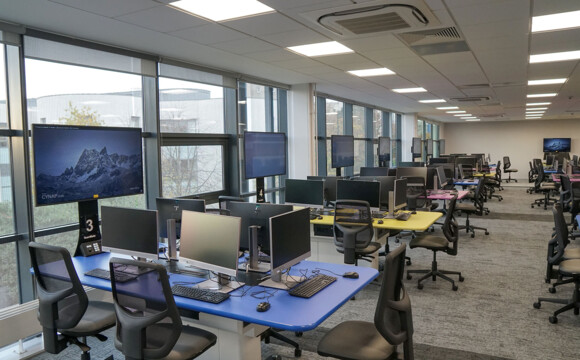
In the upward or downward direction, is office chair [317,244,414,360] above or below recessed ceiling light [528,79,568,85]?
below

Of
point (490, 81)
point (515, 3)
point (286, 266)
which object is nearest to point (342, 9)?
point (515, 3)

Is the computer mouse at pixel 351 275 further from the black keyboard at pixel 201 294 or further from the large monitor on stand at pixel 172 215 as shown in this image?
the large monitor on stand at pixel 172 215

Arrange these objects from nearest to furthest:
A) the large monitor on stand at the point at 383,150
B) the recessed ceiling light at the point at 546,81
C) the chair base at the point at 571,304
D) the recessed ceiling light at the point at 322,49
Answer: the chair base at the point at 571,304
the recessed ceiling light at the point at 322,49
the recessed ceiling light at the point at 546,81
the large monitor on stand at the point at 383,150

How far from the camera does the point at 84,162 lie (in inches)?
147

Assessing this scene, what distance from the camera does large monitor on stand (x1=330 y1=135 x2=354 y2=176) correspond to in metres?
7.52

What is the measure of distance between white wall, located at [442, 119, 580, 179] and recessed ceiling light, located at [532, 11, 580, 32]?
17925 mm

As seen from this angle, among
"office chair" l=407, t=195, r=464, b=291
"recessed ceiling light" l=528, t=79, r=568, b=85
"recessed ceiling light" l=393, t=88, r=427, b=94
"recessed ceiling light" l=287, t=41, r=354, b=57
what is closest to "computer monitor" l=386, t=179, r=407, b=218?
"office chair" l=407, t=195, r=464, b=291

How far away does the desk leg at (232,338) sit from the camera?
264 cm

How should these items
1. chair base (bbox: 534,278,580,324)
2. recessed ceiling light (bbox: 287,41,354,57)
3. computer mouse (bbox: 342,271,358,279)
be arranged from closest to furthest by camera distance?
computer mouse (bbox: 342,271,358,279) → chair base (bbox: 534,278,580,324) → recessed ceiling light (bbox: 287,41,354,57)

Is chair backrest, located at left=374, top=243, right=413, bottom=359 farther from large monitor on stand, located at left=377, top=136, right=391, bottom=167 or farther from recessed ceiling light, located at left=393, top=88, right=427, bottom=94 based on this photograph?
large monitor on stand, located at left=377, top=136, right=391, bottom=167

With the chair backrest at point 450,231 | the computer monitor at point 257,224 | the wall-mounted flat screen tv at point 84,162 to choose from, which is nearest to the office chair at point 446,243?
the chair backrest at point 450,231

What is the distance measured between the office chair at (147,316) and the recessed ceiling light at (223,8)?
2.09 m

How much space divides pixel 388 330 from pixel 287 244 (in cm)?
89

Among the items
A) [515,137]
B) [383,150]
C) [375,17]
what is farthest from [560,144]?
[375,17]
